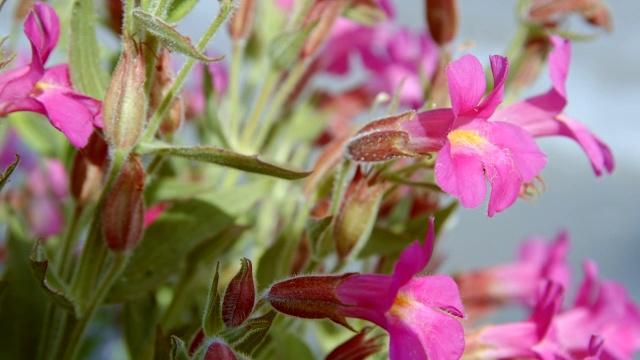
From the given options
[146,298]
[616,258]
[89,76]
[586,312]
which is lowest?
[616,258]

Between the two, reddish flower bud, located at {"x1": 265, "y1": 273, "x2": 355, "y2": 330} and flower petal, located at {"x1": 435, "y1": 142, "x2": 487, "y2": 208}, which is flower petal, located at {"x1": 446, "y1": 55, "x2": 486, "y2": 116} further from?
reddish flower bud, located at {"x1": 265, "y1": 273, "x2": 355, "y2": 330}

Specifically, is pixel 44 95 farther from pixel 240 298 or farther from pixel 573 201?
pixel 573 201

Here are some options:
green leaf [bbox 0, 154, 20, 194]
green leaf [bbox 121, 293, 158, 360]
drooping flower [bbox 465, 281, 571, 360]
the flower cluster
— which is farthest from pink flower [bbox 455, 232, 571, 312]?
green leaf [bbox 0, 154, 20, 194]

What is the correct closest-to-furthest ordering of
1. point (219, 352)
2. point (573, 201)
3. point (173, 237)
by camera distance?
point (219, 352) → point (173, 237) → point (573, 201)

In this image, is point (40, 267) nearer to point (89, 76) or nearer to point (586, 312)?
point (89, 76)

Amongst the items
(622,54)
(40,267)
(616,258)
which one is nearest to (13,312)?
(40,267)

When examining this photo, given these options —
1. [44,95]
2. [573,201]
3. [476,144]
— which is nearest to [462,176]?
[476,144]
